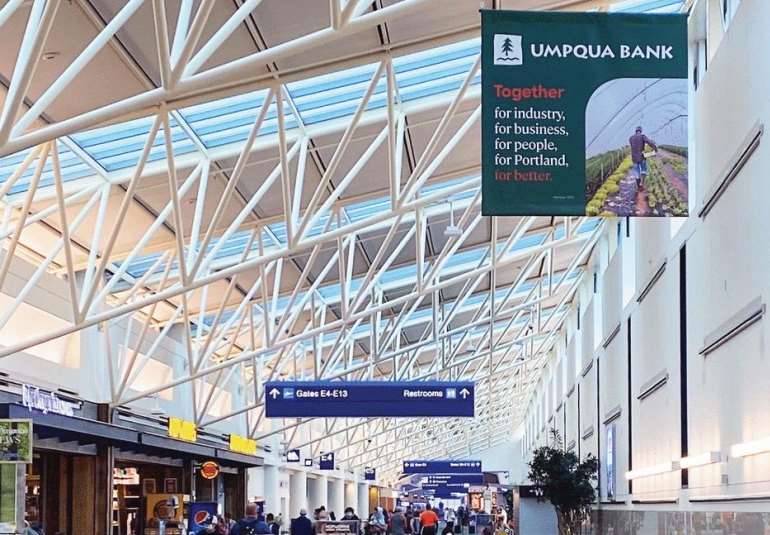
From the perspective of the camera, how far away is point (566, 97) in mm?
11445

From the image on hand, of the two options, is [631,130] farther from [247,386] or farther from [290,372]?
[290,372]

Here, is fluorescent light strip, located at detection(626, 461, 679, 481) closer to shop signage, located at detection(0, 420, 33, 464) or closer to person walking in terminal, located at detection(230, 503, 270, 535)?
person walking in terminal, located at detection(230, 503, 270, 535)

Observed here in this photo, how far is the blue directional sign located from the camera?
95.3ft

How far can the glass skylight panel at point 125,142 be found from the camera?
744 inches

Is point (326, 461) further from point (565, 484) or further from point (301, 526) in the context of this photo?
point (301, 526)

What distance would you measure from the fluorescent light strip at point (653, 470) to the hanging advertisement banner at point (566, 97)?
7.51 meters

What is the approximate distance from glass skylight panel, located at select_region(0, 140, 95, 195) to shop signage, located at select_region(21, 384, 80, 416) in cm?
330

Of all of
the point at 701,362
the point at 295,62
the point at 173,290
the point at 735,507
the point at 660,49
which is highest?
the point at 295,62

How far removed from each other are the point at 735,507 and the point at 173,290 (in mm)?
10246

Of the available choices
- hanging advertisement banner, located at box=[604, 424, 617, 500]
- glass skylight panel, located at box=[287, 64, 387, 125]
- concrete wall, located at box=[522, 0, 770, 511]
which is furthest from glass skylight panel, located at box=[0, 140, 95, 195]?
hanging advertisement banner, located at box=[604, 424, 617, 500]

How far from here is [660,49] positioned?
37.9ft

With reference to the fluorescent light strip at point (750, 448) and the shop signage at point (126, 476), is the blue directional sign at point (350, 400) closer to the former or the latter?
the shop signage at point (126, 476)

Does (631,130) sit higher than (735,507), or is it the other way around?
(631,130)

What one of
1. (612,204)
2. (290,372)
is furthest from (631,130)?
(290,372)
